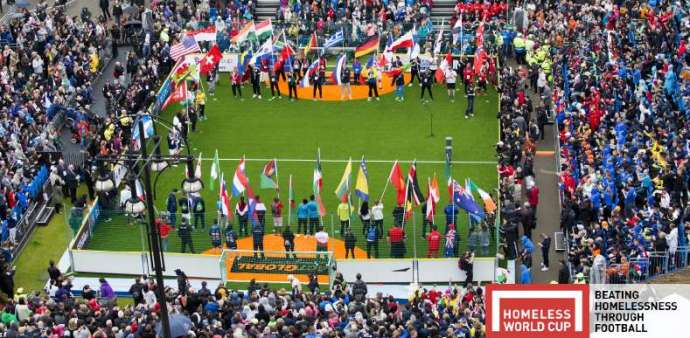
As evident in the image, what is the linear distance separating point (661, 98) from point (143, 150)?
22702 mm

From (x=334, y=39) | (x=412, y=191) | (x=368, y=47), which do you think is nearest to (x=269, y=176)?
(x=412, y=191)

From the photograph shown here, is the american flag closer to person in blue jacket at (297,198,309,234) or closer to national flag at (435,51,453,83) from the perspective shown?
national flag at (435,51,453,83)

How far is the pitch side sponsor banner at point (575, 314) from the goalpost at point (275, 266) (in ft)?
26.8

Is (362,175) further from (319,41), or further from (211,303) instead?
(319,41)

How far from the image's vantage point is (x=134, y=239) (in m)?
38.5

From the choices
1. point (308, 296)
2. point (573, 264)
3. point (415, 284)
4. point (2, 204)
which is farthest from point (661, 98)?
point (2, 204)

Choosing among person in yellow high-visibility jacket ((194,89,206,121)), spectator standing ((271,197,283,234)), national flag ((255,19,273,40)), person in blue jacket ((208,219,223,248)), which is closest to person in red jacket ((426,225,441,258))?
spectator standing ((271,197,283,234))

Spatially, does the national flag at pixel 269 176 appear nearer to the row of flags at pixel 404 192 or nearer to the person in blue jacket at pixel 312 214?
Result: the row of flags at pixel 404 192

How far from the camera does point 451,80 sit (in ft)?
160

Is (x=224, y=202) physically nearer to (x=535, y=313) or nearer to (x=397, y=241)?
(x=397, y=241)

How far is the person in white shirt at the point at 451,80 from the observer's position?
159 feet

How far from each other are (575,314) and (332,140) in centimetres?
1889

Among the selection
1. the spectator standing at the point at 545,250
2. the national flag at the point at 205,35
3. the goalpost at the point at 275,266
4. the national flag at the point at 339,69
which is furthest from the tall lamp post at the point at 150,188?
the national flag at the point at 205,35

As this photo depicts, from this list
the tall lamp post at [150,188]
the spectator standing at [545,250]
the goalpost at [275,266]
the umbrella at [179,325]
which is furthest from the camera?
the goalpost at [275,266]
